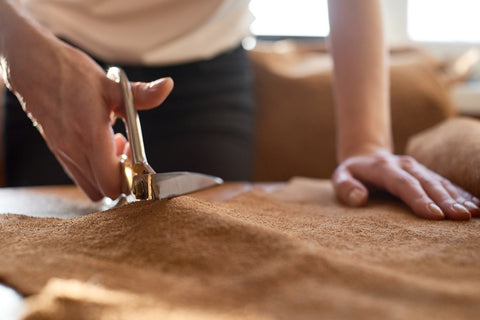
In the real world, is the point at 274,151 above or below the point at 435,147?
below

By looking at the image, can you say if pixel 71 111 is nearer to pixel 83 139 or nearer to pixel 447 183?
pixel 83 139

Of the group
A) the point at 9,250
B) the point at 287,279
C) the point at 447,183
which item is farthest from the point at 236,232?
the point at 447,183

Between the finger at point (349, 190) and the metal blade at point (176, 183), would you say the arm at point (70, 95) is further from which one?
the finger at point (349, 190)

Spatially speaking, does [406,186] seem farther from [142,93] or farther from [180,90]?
[180,90]

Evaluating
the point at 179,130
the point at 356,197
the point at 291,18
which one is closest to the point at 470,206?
the point at 356,197

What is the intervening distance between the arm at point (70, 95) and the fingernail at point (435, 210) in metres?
0.30

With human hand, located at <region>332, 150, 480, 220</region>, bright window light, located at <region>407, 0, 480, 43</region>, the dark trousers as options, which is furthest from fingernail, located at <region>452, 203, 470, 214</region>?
bright window light, located at <region>407, 0, 480, 43</region>

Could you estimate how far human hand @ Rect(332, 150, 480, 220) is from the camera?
19.8 inches

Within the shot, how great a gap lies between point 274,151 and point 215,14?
0.56 meters

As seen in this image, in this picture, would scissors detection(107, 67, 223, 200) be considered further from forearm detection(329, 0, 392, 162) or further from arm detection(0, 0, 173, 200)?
forearm detection(329, 0, 392, 162)

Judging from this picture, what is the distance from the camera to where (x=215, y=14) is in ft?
2.95

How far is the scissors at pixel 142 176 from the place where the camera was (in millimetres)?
431

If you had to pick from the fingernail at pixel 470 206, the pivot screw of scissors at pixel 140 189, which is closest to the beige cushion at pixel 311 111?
the fingernail at pixel 470 206

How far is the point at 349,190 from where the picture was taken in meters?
0.61
